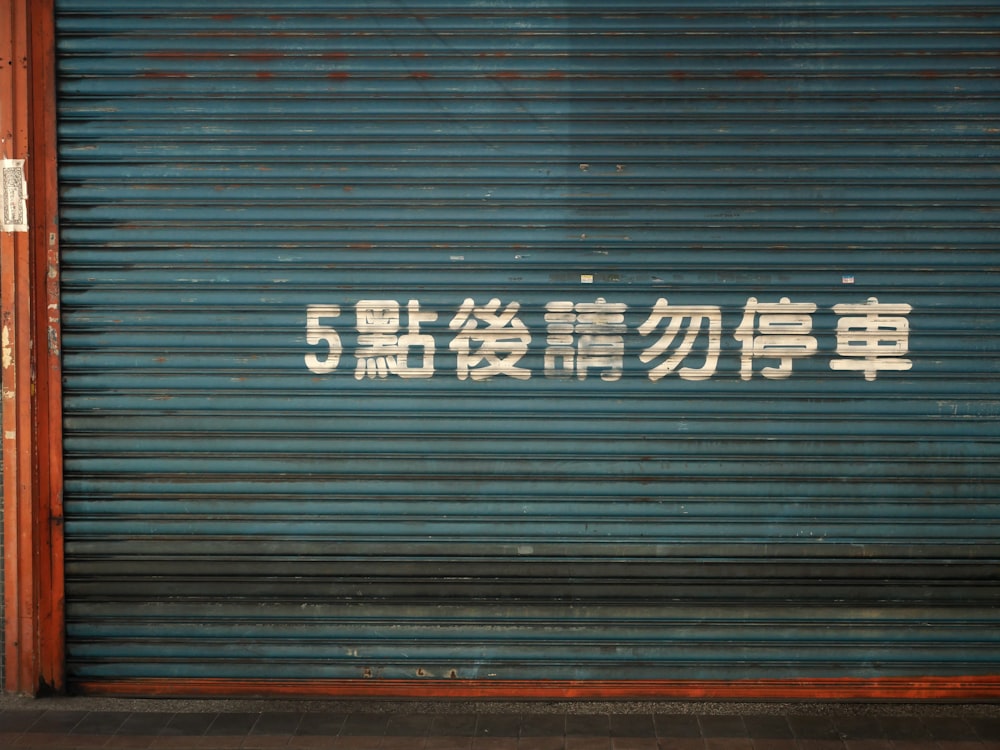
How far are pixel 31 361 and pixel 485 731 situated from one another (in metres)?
3.22

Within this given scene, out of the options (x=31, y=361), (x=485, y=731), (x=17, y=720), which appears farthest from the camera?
(x=31, y=361)

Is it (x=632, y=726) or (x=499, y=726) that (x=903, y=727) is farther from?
(x=499, y=726)

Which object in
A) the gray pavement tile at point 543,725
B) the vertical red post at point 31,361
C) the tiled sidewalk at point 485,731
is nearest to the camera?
the tiled sidewalk at point 485,731

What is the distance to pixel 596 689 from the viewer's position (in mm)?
5074

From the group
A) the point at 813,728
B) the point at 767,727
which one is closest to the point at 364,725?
the point at 767,727

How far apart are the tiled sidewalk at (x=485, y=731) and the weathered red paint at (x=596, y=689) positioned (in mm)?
147

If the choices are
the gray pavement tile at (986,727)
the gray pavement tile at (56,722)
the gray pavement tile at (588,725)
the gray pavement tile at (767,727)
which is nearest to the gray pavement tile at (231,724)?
the gray pavement tile at (56,722)

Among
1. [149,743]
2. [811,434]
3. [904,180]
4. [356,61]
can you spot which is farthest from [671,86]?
[149,743]

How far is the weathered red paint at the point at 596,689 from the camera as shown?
5.04 meters

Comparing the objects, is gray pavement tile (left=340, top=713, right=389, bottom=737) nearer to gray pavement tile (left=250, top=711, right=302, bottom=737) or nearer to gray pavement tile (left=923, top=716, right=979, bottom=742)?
gray pavement tile (left=250, top=711, right=302, bottom=737)

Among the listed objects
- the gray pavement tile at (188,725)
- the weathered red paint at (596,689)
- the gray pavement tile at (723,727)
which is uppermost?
the weathered red paint at (596,689)

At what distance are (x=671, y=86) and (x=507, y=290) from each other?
1.45 metres

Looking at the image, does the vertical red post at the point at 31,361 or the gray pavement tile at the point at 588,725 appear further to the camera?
the vertical red post at the point at 31,361

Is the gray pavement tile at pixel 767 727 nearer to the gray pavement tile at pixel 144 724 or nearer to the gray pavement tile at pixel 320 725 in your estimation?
the gray pavement tile at pixel 320 725
